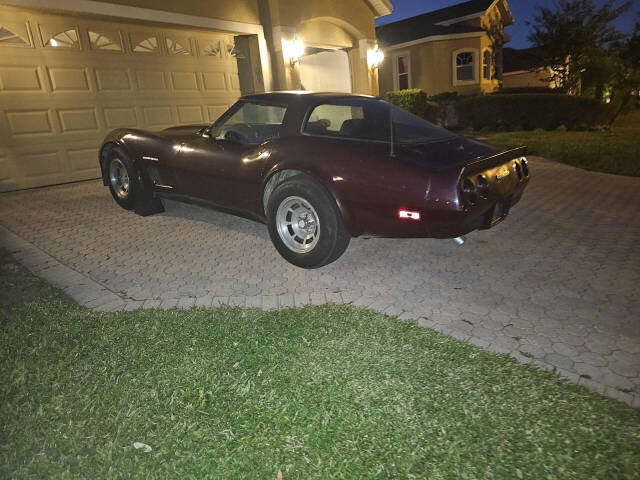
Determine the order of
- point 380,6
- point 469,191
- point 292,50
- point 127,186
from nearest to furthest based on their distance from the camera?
point 469,191
point 127,186
point 292,50
point 380,6

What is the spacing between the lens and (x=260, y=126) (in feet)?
16.3

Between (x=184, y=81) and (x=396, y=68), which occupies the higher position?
(x=396, y=68)

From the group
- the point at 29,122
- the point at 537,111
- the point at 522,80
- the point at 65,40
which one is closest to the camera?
the point at 29,122

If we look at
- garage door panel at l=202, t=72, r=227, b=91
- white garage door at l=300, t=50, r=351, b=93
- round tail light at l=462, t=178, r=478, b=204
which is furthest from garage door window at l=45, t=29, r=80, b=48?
round tail light at l=462, t=178, r=478, b=204

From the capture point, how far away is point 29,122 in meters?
8.11

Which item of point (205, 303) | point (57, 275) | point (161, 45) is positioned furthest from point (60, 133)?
point (205, 303)

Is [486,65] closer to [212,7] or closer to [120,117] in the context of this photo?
[212,7]

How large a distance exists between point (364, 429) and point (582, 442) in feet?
3.21

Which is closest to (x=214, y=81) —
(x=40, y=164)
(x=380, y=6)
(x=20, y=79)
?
(x=20, y=79)

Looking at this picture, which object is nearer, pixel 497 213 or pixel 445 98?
pixel 497 213

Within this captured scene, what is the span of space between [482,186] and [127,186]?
4.56m

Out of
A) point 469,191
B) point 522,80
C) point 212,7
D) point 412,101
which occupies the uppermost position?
point 212,7

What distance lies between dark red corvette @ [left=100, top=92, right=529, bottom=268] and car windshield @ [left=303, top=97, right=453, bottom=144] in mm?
10

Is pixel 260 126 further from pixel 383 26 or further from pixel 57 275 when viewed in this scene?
pixel 383 26
